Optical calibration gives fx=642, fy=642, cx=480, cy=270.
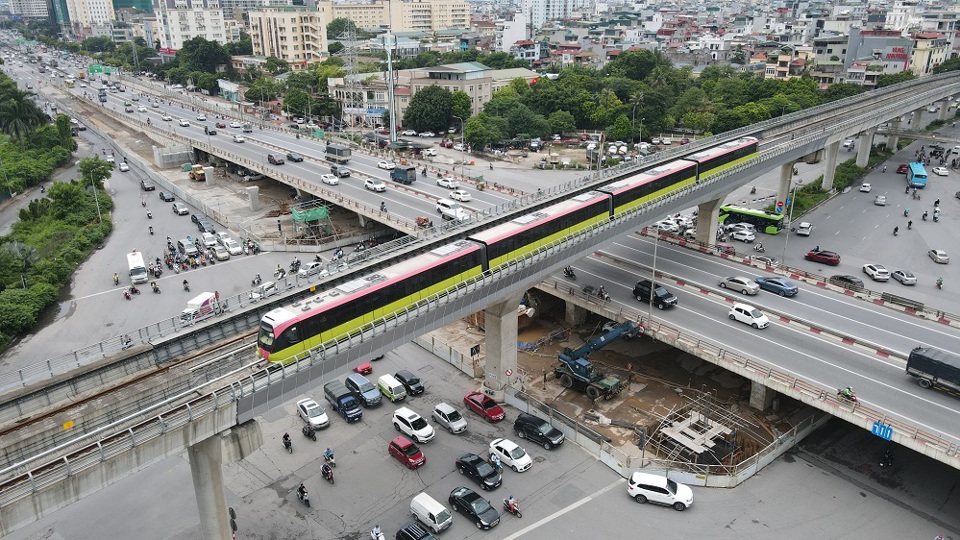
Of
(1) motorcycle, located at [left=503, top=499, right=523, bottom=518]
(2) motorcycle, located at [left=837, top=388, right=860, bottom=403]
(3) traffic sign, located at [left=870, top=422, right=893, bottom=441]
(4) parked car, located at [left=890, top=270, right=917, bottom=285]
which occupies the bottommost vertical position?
(1) motorcycle, located at [left=503, top=499, right=523, bottom=518]

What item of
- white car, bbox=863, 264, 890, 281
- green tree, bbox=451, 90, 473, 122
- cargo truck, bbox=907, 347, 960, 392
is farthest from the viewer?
green tree, bbox=451, 90, 473, 122

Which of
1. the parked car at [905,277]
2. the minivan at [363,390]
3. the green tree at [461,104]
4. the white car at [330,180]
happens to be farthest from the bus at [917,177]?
the minivan at [363,390]

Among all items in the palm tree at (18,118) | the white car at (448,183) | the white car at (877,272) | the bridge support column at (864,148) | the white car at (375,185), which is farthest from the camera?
the palm tree at (18,118)

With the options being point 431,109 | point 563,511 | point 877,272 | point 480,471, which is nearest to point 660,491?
point 563,511

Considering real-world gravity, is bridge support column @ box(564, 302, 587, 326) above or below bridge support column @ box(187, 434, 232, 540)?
below

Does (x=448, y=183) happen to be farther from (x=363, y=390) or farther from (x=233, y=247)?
(x=363, y=390)

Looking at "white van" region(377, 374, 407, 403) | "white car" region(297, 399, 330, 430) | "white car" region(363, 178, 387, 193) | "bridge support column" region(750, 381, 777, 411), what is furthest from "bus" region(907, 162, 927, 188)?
"white car" region(297, 399, 330, 430)

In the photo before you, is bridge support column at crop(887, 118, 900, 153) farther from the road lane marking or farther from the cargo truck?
the road lane marking

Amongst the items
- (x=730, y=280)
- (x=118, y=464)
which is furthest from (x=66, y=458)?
(x=730, y=280)

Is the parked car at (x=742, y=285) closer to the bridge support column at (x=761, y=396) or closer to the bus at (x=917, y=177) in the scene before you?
the bridge support column at (x=761, y=396)
